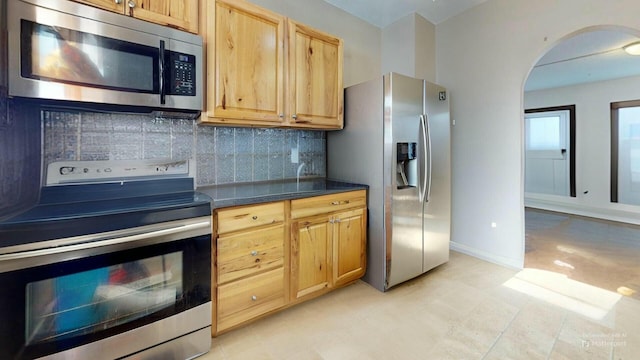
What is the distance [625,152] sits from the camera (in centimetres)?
502

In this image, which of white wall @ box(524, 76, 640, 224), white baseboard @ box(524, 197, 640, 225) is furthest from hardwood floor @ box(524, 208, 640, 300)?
white wall @ box(524, 76, 640, 224)

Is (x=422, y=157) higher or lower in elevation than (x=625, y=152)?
lower

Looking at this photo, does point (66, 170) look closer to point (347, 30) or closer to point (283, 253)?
point (283, 253)

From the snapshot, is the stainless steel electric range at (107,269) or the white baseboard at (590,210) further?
the white baseboard at (590,210)

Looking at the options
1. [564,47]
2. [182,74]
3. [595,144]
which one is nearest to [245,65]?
[182,74]

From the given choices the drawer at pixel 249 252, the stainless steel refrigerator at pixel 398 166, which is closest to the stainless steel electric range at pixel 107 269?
the drawer at pixel 249 252

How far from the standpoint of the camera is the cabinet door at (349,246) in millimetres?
2303

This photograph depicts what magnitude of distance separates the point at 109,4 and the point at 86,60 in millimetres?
358

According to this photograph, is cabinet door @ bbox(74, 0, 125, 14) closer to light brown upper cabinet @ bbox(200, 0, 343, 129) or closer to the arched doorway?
light brown upper cabinet @ bbox(200, 0, 343, 129)

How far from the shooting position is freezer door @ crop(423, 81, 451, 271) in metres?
2.66

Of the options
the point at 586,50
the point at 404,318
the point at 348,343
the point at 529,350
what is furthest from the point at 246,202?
the point at 586,50

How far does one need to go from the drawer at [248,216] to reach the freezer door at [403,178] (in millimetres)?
982

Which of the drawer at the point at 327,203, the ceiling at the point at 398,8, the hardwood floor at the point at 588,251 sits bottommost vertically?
the hardwood floor at the point at 588,251

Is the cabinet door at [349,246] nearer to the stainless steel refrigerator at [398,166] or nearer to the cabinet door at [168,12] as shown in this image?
the stainless steel refrigerator at [398,166]
